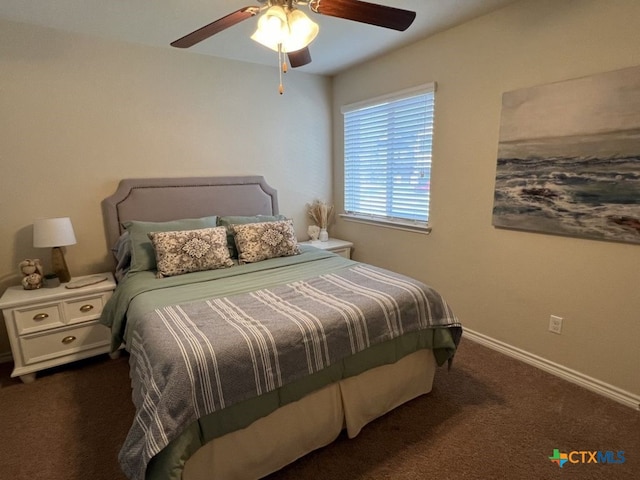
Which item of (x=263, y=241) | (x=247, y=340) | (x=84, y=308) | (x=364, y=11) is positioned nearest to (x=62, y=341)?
(x=84, y=308)

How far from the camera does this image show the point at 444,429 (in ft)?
6.07

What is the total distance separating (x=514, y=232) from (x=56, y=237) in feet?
10.6

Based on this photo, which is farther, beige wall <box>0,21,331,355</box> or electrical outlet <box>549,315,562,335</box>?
beige wall <box>0,21,331,355</box>

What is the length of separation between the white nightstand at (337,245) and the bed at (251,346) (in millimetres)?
882

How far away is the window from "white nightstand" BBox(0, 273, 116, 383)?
8.05 feet

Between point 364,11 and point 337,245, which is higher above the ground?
point 364,11

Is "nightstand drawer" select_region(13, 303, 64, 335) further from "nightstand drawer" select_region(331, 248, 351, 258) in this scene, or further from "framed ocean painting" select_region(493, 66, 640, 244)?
"framed ocean painting" select_region(493, 66, 640, 244)

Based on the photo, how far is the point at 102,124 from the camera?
271 centimetres

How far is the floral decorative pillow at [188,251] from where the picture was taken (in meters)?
2.37

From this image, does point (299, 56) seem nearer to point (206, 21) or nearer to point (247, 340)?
point (206, 21)

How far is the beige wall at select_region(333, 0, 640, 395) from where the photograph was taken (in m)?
1.96

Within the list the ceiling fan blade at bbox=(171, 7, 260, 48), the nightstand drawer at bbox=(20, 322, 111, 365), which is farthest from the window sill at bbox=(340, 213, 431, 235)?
the nightstand drawer at bbox=(20, 322, 111, 365)

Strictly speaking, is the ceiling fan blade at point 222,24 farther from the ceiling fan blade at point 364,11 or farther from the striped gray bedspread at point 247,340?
the striped gray bedspread at point 247,340

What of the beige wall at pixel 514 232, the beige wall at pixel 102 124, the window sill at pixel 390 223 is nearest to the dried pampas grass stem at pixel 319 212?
the window sill at pixel 390 223
